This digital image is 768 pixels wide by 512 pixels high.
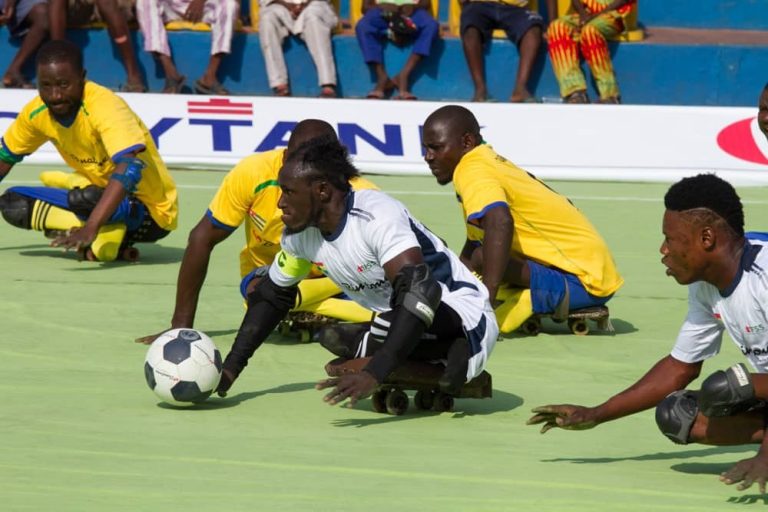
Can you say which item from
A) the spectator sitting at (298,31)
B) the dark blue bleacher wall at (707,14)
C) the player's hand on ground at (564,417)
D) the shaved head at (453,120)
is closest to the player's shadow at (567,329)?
the shaved head at (453,120)

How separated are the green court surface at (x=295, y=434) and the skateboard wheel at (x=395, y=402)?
5cm

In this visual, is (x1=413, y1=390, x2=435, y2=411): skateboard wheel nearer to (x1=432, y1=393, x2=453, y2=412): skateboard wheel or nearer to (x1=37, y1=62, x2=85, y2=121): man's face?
(x1=432, y1=393, x2=453, y2=412): skateboard wheel

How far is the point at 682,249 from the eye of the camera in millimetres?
5215

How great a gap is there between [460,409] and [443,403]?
0.41ft

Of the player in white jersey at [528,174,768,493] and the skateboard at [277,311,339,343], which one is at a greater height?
the player in white jersey at [528,174,768,493]

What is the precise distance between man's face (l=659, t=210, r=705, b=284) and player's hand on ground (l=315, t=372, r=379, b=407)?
130 cm

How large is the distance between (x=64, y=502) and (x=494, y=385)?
2.79 meters

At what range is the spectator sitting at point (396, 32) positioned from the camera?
56.0 ft

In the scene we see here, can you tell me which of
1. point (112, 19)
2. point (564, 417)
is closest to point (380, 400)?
point (564, 417)

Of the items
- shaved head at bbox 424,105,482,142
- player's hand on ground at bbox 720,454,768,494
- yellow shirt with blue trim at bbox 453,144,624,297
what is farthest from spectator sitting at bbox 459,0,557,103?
player's hand on ground at bbox 720,454,768,494

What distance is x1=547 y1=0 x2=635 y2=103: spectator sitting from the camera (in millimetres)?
16625

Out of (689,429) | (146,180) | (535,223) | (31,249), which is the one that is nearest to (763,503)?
(689,429)

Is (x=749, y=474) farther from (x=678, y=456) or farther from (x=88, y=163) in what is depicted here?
(x=88, y=163)

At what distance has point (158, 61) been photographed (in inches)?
703
